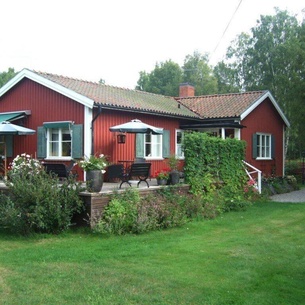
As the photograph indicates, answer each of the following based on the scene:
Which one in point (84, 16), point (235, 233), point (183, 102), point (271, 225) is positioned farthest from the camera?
point (183, 102)

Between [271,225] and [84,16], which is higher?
[84,16]

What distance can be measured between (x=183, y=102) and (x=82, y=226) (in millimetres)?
14266

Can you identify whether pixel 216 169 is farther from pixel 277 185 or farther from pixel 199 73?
pixel 199 73

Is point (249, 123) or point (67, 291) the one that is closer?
point (67, 291)

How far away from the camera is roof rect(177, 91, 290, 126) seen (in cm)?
1869

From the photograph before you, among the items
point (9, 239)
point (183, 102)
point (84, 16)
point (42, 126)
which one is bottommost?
point (9, 239)

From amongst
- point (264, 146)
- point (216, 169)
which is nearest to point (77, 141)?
point (216, 169)

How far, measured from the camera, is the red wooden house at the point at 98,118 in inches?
571

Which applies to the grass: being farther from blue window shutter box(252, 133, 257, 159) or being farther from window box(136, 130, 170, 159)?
blue window shutter box(252, 133, 257, 159)

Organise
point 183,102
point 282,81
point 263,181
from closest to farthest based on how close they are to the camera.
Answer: point 263,181 < point 183,102 < point 282,81

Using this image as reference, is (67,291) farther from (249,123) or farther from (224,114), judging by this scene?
(249,123)

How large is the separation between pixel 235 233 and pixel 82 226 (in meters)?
3.53

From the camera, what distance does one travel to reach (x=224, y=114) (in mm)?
18719

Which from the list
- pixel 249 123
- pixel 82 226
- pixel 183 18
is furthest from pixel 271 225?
pixel 249 123
